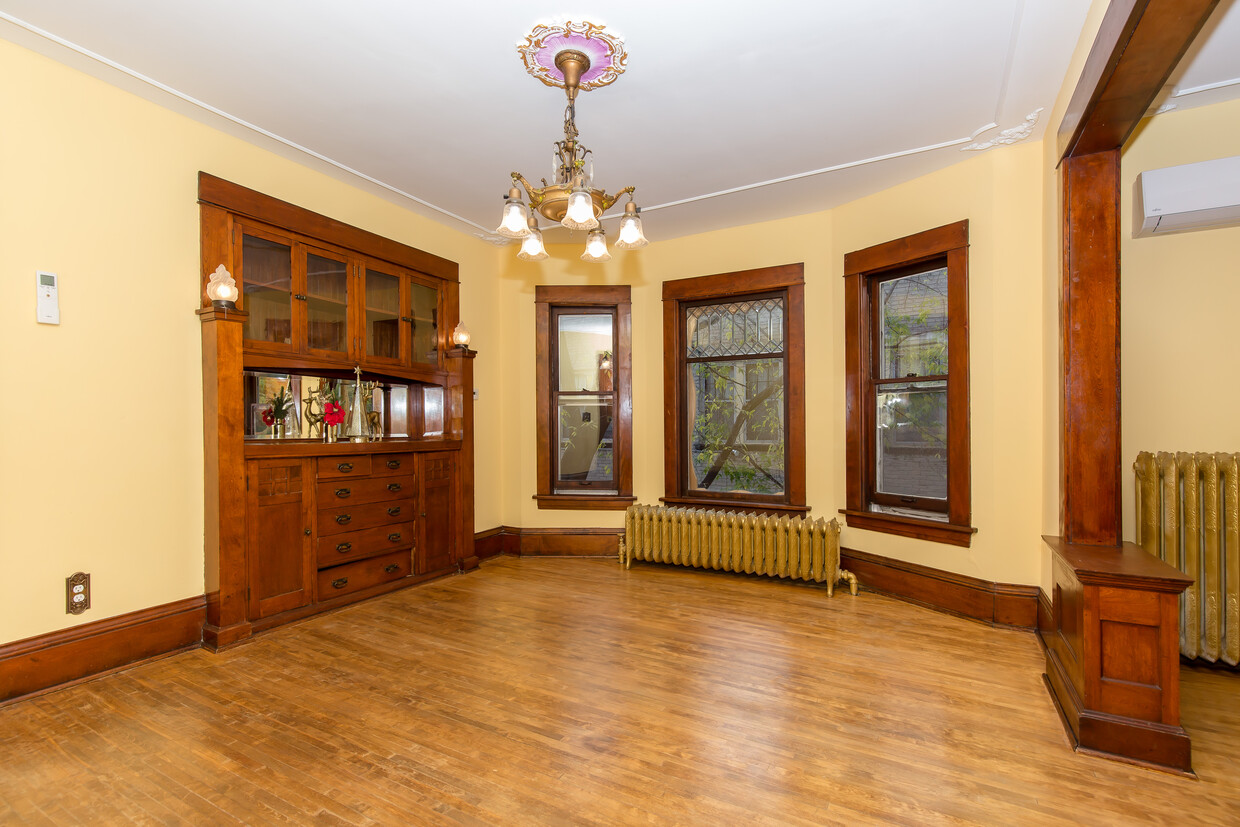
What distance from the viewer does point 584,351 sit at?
5980 mm

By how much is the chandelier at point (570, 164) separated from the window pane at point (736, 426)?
9.09 ft

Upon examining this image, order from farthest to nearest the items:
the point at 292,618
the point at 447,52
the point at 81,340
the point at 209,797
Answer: the point at 292,618
the point at 81,340
the point at 447,52
the point at 209,797

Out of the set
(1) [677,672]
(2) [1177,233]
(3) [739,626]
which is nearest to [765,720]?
(1) [677,672]

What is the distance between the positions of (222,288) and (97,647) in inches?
78.5

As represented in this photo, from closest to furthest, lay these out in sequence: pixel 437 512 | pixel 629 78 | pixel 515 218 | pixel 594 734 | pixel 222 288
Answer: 1. pixel 594 734
2. pixel 515 218
3. pixel 629 78
4. pixel 222 288
5. pixel 437 512

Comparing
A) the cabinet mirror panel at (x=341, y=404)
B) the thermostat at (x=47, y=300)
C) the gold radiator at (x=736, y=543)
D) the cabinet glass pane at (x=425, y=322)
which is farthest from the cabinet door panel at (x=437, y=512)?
the thermostat at (x=47, y=300)

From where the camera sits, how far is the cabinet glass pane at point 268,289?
3730 mm

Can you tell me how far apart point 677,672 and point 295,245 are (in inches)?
A: 144

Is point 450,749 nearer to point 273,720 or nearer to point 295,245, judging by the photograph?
point 273,720

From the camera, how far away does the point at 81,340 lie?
3.03 metres

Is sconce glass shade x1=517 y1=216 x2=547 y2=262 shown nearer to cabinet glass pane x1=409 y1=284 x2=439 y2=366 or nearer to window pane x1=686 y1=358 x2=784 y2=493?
cabinet glass pane x1=409 y1=284 x2=439 y2=366

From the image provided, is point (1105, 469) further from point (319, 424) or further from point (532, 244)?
point (319, 424)

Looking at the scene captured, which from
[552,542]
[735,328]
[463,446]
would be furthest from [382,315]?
[735,328]

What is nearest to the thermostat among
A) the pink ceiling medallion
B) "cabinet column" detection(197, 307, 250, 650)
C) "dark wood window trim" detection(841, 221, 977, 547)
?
"cabinet column" detection(197, 307, 250, 650)
